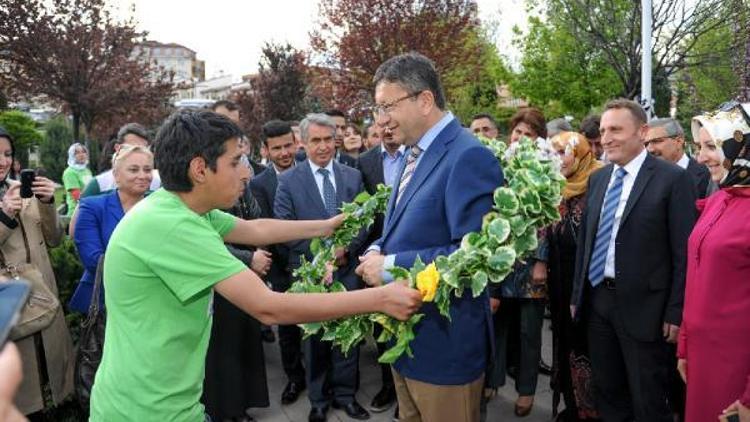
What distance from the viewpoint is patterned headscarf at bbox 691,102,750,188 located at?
2867mm

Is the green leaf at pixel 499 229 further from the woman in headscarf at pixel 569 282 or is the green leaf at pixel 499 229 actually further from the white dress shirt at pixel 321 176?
the white dress shirt at pixel 321 176

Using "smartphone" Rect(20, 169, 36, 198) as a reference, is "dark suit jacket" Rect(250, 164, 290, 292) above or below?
below

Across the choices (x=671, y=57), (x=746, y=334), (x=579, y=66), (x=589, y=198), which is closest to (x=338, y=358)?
(x=589, y=198)

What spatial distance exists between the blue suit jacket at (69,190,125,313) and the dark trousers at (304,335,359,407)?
71.4 inches

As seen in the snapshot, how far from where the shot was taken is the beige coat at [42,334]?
168 inches

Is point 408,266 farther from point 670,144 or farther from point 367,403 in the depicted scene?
point 670,144

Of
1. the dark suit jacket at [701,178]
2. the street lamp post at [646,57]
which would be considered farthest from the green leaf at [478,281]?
the street lamp post at [646,57]

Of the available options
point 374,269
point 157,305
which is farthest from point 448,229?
point 157,305

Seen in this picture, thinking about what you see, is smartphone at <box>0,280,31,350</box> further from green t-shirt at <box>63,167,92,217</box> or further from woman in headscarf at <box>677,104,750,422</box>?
green t-shirt at <box>63,167,92,217</box>

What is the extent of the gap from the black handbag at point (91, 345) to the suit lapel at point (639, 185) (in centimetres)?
362

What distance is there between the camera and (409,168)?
121 inches

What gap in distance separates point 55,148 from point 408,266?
28605 mm

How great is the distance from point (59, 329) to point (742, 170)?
4.74 m

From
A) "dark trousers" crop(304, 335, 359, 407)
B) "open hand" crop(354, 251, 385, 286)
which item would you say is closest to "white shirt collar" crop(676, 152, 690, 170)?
"dark trousers" crop(304, 335, 359, 407)
